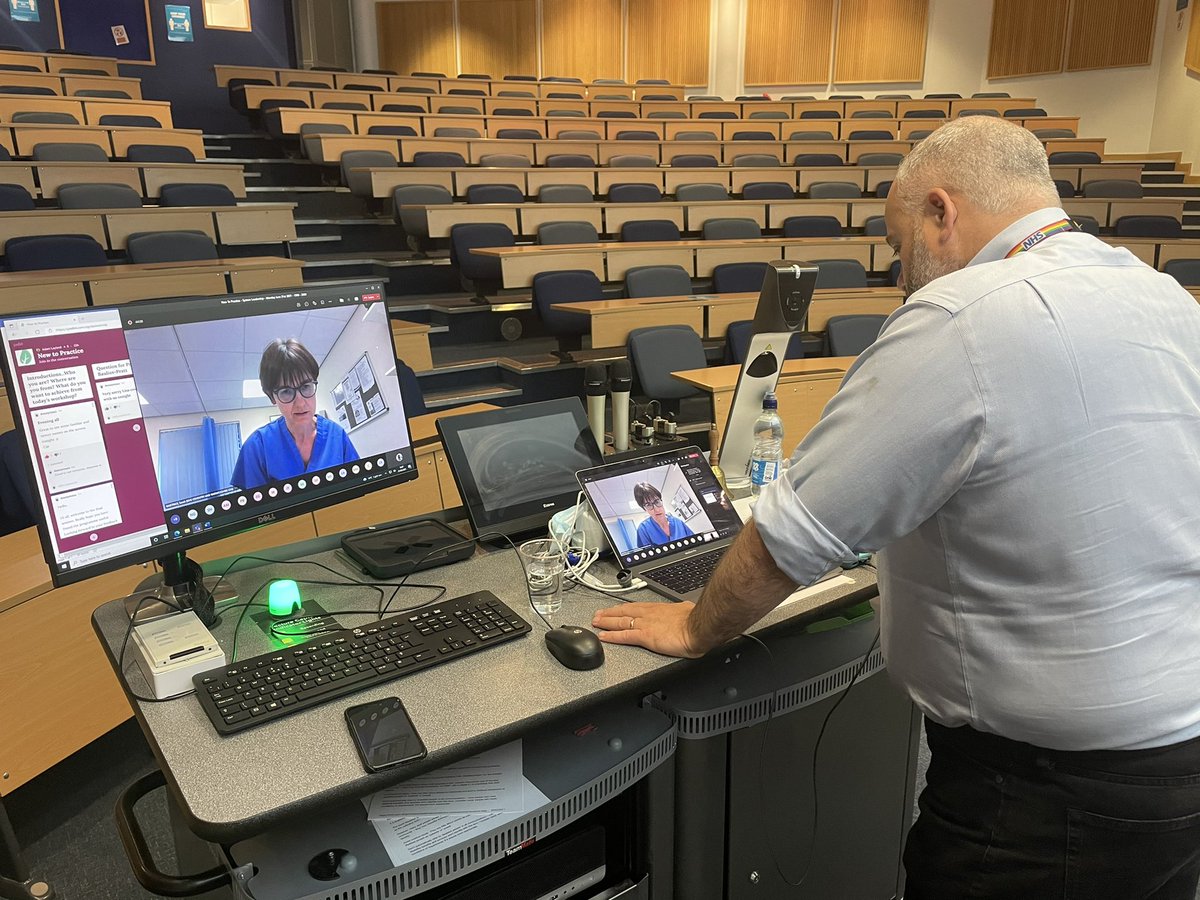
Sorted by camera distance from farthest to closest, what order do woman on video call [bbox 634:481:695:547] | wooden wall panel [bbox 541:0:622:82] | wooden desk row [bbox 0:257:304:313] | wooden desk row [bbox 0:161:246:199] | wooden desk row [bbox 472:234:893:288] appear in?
1. wooden wall panel [bbox 541:0:622:82]
2. wooden desk row [bbox 0:161:246:199]
3. wooden desk row [bbox 472:234:893:288]
4. wooden desk row [bbox 0:257:304:313]
5. woman on video call [bbox 634:481:695:547]

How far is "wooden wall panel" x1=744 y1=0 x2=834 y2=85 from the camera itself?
11.9 m

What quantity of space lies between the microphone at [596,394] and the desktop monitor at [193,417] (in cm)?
44

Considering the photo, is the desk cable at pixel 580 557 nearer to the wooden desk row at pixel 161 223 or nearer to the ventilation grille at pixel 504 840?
the ventilation grille at pixel 504 840

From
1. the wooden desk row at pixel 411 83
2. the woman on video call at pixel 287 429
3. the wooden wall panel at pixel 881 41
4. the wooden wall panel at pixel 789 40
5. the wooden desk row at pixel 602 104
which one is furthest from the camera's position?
the wooden wall panel at pixel 789 40

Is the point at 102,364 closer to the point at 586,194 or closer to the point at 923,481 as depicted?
the point at 923,481

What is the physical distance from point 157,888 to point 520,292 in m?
4.38

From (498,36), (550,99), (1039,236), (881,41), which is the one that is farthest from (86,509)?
(498,36)

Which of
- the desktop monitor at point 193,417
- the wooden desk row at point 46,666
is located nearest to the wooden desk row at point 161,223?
the wooden desk row at point 46,666

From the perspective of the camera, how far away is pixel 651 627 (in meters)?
1.25

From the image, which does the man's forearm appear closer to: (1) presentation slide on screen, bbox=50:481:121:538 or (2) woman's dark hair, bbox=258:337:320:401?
(2) woman's dark hair, bbox=258:337:320:401

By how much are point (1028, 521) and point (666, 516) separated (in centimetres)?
70

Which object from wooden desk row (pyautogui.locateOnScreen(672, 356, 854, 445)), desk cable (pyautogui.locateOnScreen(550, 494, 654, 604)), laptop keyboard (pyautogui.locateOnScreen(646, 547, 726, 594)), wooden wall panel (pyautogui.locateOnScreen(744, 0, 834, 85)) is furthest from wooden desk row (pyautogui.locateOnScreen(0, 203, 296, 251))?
wooden wall panel (pyautogui.locateOnScreen(744, 0, 834, 85))

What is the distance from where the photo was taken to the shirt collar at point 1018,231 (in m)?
1.05

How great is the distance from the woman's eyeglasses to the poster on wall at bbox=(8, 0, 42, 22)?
10.8 meters
